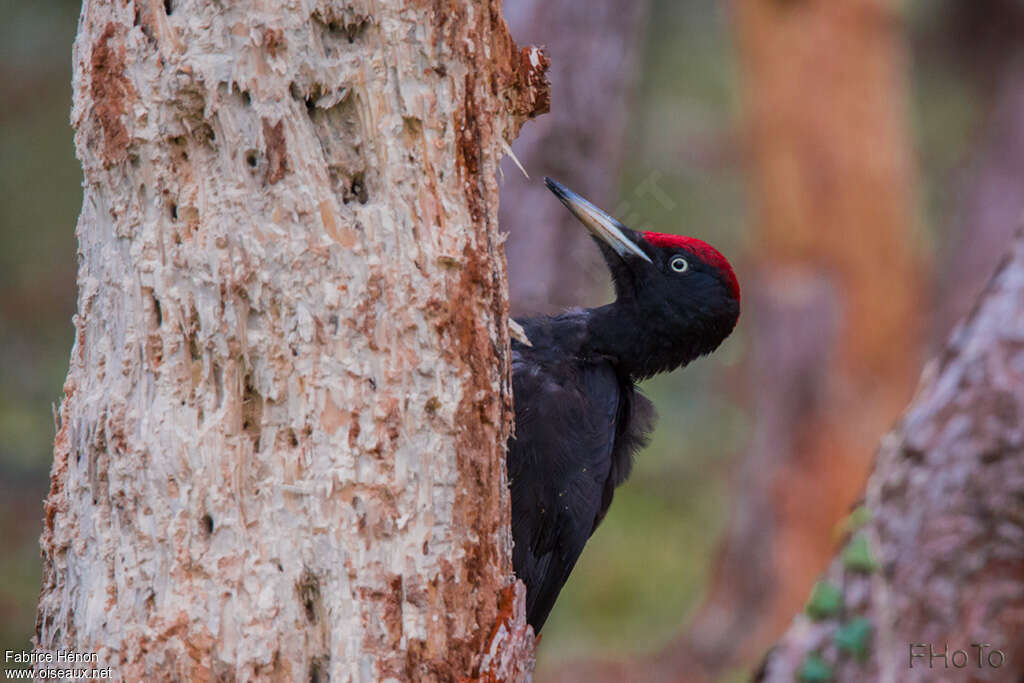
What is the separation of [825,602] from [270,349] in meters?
2.28

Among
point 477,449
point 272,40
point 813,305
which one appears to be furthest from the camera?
point 813,305

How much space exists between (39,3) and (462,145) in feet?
22.9

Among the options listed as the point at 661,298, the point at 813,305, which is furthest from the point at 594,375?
the point at 813,305

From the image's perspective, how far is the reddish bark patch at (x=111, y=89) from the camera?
214 cm

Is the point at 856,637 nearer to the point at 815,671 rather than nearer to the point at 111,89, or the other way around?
the point at 815,671

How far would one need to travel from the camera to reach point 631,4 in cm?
479

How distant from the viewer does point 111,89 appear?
2.15m

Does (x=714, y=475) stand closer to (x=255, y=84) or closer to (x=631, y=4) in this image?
(x=631, y=4)

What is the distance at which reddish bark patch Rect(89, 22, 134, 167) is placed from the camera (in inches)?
84.4

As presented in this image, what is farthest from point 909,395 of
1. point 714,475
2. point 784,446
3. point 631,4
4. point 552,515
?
point 552,515

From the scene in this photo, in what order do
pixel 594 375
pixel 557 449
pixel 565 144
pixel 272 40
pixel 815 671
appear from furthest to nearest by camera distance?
pixel 565 144, pixel 815 671, pixel 594 375, pixel 557 449, pixel 272 40

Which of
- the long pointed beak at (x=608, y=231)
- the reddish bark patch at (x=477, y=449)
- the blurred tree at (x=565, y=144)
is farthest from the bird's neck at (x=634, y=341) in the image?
the reddish bark patch at (x=477, y=449)

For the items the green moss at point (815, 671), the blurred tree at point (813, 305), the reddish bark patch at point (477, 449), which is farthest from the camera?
the blurred tree at point (813, 305)

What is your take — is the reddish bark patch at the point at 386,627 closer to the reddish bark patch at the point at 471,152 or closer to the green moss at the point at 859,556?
the reddish bark patch at the point at 471,152
